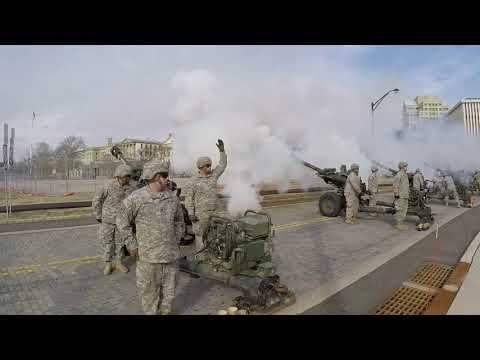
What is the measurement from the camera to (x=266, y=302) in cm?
364

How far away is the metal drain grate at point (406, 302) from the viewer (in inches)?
148

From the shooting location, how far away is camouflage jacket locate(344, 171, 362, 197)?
9.91 m

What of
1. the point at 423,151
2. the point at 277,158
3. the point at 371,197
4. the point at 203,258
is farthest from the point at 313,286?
the point at 423,151

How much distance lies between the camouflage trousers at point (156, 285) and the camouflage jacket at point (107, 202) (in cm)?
242

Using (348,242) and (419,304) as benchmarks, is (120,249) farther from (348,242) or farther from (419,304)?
(348,242)

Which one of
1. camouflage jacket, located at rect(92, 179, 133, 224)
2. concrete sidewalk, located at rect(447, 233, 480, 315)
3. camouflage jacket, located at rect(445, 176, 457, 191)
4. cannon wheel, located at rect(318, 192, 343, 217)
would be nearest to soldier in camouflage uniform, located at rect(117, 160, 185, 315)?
camouflage jacket, located at rect(92, 179, 133, 224)

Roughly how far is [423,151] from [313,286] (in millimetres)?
19974

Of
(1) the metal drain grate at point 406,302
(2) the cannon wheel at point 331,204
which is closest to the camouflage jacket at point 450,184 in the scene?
(2) the cannon wheel at point 331,204

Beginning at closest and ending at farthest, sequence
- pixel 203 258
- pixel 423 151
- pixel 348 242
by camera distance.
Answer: pixel 203 258, pixel 348 242, pixel 423 151

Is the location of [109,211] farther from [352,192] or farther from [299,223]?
[352,192]

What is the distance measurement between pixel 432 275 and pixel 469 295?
1120 mm

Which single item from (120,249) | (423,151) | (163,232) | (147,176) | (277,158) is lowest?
(120,249)

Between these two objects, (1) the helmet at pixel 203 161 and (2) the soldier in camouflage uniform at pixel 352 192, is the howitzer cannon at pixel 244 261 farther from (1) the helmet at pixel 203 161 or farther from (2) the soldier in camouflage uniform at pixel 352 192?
(2) the soldier in camouflage uniform at pixel 352 192

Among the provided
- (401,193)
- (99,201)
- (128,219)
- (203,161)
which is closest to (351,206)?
(401,193)
